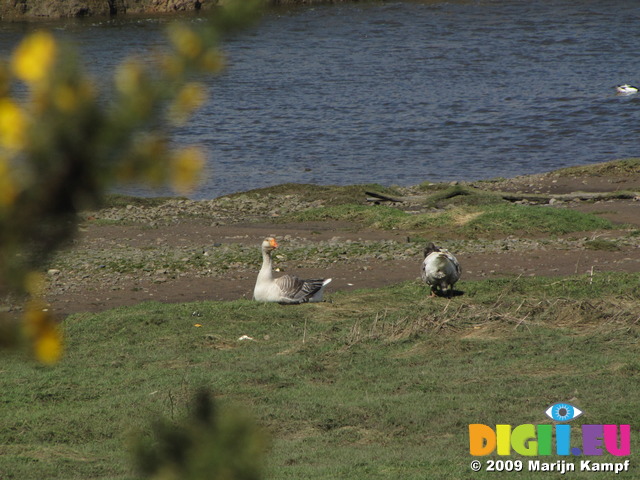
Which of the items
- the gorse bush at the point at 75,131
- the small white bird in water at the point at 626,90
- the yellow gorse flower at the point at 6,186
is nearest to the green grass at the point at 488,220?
the gorse bush at the point at 75,131

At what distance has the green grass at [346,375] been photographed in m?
6.62

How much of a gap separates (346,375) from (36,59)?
679 centimetres

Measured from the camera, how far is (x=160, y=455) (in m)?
2.14

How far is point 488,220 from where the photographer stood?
16312mm

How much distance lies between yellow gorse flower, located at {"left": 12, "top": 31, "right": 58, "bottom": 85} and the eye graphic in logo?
5.85 m

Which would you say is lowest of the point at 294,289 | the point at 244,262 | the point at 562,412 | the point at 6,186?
the point at 244,262

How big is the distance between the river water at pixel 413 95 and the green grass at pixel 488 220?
24.8ft

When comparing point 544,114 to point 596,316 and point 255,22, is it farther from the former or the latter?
point 255,22

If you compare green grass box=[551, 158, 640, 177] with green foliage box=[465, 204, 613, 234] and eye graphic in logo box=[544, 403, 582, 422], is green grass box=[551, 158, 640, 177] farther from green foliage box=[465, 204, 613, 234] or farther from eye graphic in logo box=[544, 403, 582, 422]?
eye graphic in logo box=[544, 403, 582, 422]

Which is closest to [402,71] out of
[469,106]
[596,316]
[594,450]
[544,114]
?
[469,106]

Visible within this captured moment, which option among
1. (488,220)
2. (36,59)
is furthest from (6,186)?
(488,220)

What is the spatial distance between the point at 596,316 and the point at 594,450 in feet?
12.2

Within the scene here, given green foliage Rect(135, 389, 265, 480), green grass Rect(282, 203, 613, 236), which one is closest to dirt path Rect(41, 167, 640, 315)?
green grass Rect(282, 203, 613, 236)

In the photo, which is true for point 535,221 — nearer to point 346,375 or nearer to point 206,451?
point 346,375
